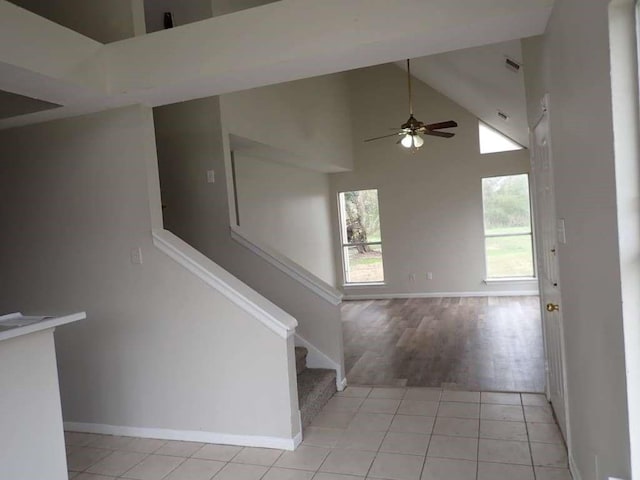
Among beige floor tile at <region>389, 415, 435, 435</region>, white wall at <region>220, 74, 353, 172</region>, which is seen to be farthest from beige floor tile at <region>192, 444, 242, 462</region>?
A: white wall at <region>220, 74, 353, 172</region>

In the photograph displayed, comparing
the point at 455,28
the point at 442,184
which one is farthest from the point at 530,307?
the point at 455,28

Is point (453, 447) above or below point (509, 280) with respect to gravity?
below

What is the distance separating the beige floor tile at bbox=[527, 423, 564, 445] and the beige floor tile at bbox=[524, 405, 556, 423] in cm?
6

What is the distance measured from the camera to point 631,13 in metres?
→ 1.21

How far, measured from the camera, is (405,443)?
2.80 metres

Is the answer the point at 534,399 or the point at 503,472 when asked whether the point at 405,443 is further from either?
the point at 534,399

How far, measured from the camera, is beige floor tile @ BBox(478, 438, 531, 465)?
2.53 metres

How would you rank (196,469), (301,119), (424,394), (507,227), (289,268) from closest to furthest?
Answer: (196,469), (424,394), (289,268), (301,119), (507,227)

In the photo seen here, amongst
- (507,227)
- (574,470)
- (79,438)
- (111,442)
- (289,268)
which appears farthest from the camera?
(507,227)

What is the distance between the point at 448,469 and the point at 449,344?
2.54 m

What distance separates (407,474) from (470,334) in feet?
10.1

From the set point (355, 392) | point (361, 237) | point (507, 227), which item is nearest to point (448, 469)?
point (355, 392)

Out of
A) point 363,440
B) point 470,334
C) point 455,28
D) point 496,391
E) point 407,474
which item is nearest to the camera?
point 455,28

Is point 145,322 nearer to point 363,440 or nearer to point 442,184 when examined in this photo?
point 363,440
